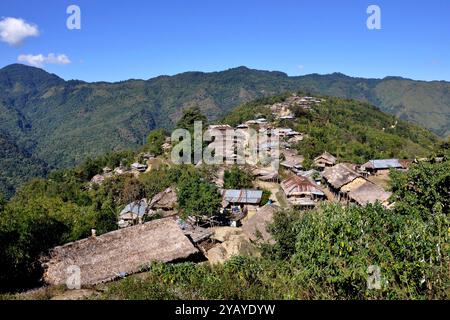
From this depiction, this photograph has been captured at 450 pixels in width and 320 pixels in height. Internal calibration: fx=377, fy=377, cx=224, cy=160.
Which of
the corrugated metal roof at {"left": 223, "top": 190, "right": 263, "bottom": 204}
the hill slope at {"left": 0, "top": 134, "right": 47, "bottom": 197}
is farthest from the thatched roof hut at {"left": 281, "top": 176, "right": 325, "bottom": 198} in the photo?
the hill slope at {"left": 0, "top": 134, "right": 47, "bottom": 197}

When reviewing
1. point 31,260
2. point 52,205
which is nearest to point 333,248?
point 31,260

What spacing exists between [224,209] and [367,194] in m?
12.6

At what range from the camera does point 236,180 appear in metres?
39.4

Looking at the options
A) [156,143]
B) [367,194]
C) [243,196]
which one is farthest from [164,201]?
[156,143]

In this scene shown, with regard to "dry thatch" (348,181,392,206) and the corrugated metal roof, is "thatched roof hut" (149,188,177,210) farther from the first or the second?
"dry thatch" (348,181,392,206)

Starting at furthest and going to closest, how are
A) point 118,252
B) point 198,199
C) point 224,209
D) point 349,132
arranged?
point 349,132 → point 224,209 → point 198,199 → point 118,252

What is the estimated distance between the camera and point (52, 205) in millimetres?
27812

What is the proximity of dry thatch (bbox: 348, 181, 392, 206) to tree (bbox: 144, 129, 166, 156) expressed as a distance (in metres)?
34.2

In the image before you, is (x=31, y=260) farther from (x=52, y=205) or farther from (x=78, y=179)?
(x=78, y=179)

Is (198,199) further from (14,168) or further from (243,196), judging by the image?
(14,168)

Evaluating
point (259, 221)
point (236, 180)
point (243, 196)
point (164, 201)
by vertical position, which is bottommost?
point (164, 201)

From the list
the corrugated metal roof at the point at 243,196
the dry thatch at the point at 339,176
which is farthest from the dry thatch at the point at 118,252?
the dry thatch at the point at 339,176

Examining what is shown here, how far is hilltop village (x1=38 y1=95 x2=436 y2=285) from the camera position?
1723 centimetres
